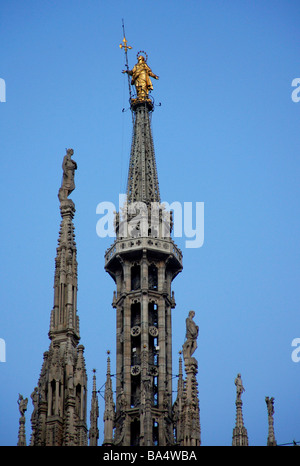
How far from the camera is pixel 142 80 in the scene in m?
120

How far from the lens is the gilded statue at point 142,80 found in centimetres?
11975

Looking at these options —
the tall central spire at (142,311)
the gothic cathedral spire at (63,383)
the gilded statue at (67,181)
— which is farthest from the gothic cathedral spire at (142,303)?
the gothic cathedral spire at (63,383)

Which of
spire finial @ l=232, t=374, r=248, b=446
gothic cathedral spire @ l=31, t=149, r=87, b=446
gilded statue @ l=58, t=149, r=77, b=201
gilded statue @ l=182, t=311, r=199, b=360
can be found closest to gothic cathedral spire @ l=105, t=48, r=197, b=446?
spire finial @ l=232, t=374, r=248, b=446

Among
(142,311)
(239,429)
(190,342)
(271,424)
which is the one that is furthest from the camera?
(142,311)

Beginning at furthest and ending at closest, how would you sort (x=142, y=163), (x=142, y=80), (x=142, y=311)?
(x=142, y=80), (x=142, y=163), (x=142, y=311)

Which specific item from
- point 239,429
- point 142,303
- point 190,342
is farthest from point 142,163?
point 190,342

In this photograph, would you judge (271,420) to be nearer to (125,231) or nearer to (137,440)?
(137,440)

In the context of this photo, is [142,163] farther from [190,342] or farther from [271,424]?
[190,342]

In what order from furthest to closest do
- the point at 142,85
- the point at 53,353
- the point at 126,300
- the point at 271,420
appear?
1. the point at 142,85
2. the point at 126,300
3. the point at 271,420
4. the point at 53,353

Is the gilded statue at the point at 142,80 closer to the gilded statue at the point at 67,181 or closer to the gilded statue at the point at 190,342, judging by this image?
the gilded statue at the point at 190,342
